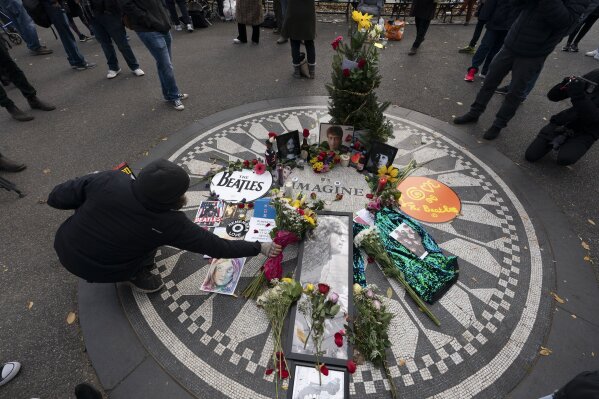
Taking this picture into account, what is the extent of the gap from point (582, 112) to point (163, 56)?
6.67 m

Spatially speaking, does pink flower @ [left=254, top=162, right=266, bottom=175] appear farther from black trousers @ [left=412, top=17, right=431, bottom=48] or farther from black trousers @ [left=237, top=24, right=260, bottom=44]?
black trousers @ [left=412, top=17, right=431, bottom=48]

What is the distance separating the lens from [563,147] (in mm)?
4590

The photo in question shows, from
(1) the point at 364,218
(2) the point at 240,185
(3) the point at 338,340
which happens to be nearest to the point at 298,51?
(2) the point at 240,185

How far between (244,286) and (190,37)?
8.82 m

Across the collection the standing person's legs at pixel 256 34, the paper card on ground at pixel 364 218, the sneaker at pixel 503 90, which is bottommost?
the paper card on ground at pixel 364 218

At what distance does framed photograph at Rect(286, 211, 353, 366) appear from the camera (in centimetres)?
250

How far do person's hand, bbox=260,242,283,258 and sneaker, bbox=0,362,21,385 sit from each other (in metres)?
2.36

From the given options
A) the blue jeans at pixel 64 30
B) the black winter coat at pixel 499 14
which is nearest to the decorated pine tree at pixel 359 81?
the black winter coat at pixel 499 14

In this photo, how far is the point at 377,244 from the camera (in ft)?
10.9

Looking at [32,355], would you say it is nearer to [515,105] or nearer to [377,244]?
[377,244]

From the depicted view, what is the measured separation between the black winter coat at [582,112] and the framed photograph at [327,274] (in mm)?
3816

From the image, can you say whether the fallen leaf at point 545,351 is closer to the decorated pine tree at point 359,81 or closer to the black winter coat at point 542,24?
the decorated pine tree at point 359,81

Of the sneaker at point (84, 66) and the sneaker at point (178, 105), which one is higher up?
the sneaker at point (84, 66)

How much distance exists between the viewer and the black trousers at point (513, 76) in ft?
15.0
